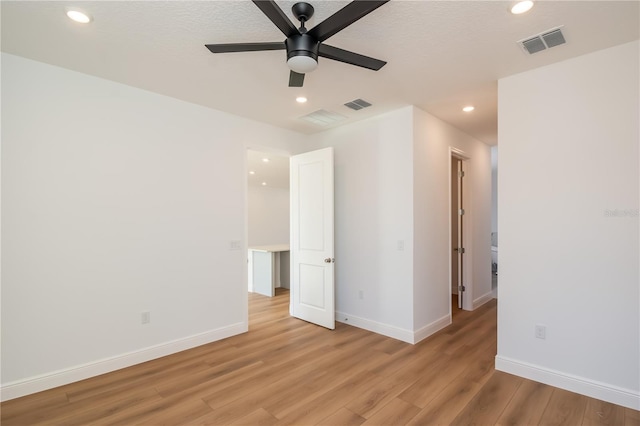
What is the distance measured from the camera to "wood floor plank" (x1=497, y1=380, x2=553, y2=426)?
220cm

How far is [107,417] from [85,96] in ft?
8.82

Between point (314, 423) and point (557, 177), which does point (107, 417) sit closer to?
point (314, 423)

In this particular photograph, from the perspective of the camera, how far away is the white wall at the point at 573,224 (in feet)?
7.73

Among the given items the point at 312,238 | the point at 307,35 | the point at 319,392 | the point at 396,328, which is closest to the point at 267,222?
the point at 312,238

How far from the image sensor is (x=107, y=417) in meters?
2.25

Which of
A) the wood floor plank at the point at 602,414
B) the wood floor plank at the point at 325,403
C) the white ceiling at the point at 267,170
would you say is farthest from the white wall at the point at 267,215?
the wood floor plank at the point at 602,414

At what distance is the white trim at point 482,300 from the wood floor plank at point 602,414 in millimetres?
2480

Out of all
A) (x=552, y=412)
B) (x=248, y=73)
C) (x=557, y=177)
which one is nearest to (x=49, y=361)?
(x=248, y=73)

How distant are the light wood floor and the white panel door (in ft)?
2.36

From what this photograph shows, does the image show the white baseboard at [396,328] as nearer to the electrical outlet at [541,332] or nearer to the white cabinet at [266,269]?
the electrical outlet at [541,332]

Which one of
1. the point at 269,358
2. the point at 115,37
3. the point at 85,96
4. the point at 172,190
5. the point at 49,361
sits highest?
the point at 115,37

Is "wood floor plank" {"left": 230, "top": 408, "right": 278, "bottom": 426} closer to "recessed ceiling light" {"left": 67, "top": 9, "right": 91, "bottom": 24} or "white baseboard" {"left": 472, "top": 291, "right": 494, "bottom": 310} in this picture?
"recessed ceiling light" {"left": 67, "top": 9, "right": 91, "bottom": 24}

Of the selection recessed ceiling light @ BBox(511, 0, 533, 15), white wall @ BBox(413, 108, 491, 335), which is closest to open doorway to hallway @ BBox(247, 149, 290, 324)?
white wall @ BBox(413, 108, 491, 335)

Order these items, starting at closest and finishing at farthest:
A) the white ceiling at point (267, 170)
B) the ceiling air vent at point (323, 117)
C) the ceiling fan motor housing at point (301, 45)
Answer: the ceiling fan motor housing at point (301, 45)
the ceiling air vent at point (323, 117)
the white ceiling at point (267, 170)
